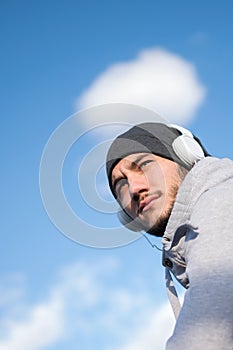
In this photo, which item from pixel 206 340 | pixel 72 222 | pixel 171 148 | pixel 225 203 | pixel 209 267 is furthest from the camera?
pixel 171 148

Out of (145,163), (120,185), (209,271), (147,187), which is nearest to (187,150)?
(145,163)

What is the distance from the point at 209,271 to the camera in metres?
2.39

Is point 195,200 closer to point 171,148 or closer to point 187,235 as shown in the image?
point 187,235

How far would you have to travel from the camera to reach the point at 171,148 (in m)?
4.21

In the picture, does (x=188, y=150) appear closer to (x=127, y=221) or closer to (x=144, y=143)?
(x=144, y=143)

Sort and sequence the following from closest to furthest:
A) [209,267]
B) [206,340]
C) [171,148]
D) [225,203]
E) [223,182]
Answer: [206,340], [209,267], [225,203], [223,182], [171,148]

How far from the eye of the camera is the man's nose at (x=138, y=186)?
3.84 m

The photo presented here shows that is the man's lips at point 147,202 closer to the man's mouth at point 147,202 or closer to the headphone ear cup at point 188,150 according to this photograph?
the man's mouth at point 147,202

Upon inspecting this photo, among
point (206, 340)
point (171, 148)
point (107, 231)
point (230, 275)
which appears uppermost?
point (171, 148)

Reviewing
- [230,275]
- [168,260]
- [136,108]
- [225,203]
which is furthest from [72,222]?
[230,275]

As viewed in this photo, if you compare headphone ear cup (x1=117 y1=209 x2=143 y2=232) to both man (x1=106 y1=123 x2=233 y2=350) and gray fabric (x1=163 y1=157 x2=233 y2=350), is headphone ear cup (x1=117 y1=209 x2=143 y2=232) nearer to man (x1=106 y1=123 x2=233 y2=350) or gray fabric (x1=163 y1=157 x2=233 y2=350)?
man (x1=106 y1=123 x2=233 y2=350)

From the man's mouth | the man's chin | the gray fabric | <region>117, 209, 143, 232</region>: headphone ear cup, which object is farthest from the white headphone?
the gray fabric

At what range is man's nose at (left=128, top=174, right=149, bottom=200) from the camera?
3.84m

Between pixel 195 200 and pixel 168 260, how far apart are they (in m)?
0.69
